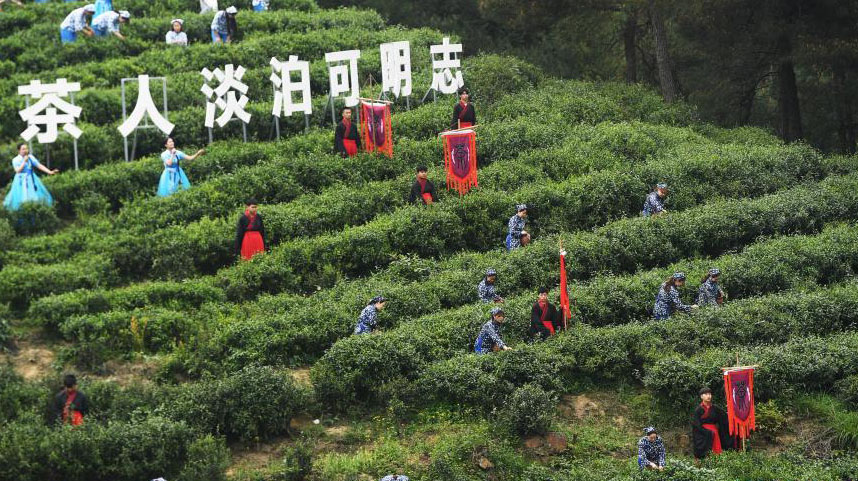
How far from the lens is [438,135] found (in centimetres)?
2633

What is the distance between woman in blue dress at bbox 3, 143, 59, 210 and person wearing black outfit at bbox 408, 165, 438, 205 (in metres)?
6.35

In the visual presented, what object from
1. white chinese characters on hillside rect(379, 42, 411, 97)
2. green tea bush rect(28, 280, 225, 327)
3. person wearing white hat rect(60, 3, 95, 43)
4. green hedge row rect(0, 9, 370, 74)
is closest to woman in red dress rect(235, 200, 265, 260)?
green tea bush rect(28, 280, 225, 327)

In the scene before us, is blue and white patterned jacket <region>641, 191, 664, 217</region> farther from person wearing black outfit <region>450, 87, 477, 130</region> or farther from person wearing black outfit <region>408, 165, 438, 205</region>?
person wearing black outfit <region>450, 87, 477, 130</region>

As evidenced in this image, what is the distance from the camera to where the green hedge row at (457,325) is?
59.0 feet

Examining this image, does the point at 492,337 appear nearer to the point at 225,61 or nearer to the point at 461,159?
the point at 461,159

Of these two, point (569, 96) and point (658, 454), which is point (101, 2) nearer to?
point (569, 96)

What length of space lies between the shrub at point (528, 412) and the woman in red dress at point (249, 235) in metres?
6.09

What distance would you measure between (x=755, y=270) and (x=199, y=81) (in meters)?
12.7

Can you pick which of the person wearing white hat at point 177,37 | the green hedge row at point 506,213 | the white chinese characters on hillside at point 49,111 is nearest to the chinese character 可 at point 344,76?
the green hedge row at point 506,213

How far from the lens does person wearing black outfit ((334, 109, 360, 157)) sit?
24781 millimetres

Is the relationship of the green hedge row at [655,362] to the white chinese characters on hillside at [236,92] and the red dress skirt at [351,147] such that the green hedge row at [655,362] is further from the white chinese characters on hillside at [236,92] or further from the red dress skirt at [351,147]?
the white chinese characters on hillside at [236,92]

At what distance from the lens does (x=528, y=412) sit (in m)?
17.0

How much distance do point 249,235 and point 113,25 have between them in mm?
10904

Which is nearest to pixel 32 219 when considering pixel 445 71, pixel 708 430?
pixel 445 71
